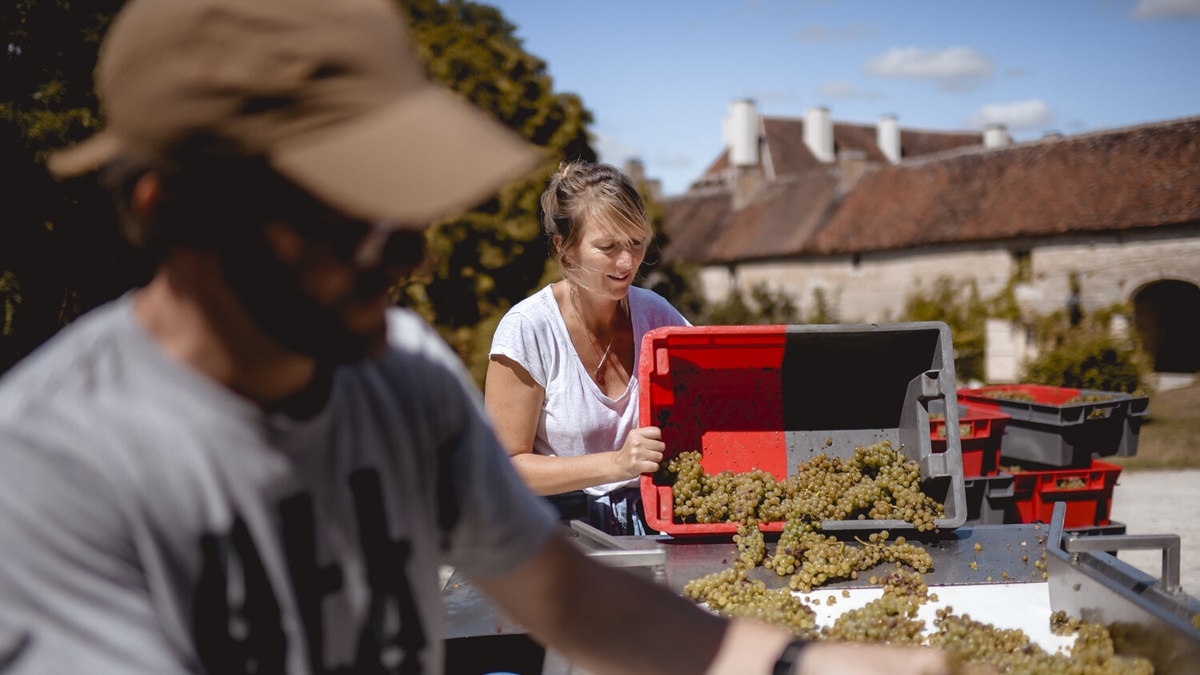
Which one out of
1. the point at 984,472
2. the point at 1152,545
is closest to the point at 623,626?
the point at 1152,545

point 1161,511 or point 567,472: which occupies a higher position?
point 567,472

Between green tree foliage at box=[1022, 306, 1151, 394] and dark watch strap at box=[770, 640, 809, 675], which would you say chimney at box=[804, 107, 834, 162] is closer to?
green tree foliage at box=[1022, 306, 1151, 394]

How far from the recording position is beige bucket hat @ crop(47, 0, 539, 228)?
2.87ft

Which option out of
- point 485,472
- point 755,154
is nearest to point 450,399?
point 485,472

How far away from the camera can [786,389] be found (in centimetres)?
333

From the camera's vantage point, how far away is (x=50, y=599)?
2.80 feet

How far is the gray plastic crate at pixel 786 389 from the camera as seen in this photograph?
10.3ft

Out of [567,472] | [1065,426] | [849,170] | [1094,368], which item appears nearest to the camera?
[567,472]

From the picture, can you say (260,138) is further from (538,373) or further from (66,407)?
(538,373)

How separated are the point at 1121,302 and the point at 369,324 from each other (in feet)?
78.4

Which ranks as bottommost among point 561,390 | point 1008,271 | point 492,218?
point 1008,271

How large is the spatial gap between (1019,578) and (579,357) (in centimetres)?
163

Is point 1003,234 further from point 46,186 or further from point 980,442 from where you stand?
point 46,186

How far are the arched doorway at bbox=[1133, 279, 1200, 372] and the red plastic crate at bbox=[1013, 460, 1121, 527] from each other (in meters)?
19.1
